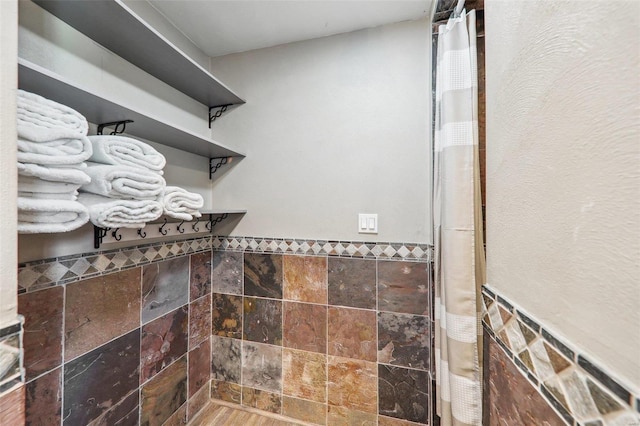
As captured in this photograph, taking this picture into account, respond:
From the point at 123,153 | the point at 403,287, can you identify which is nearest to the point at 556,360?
the point at 403,287

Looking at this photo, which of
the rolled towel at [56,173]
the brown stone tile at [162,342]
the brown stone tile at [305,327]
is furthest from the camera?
the brown stone tile at [305,327]

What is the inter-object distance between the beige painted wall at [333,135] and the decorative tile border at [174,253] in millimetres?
51

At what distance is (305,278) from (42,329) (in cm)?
104

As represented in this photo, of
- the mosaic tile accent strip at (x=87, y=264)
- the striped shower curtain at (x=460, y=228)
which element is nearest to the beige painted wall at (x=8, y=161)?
the mosaic tile accent strip at (x=87, y=264)

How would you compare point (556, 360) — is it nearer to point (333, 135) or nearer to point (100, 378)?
point (333, 135)

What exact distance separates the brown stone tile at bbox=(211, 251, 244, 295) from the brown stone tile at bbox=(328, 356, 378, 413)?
70 centimetres

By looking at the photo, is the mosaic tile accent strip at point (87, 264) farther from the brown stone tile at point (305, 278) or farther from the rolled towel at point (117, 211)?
the brown stone tile at point (305, 278)

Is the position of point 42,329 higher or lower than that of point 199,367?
higher

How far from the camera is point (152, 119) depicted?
100 cm

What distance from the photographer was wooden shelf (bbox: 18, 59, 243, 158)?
2.36ft

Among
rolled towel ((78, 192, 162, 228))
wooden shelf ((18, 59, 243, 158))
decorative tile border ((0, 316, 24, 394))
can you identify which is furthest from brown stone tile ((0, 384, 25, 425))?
wooden shelf ((18, 59, 243, 158))

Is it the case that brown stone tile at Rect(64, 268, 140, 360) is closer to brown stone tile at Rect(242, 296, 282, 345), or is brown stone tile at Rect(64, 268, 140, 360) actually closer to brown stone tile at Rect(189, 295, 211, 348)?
brown stone tile at Rect(189, 295, 211, 348)

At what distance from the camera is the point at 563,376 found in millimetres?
338

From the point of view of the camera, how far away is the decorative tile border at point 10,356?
1.37 feet
